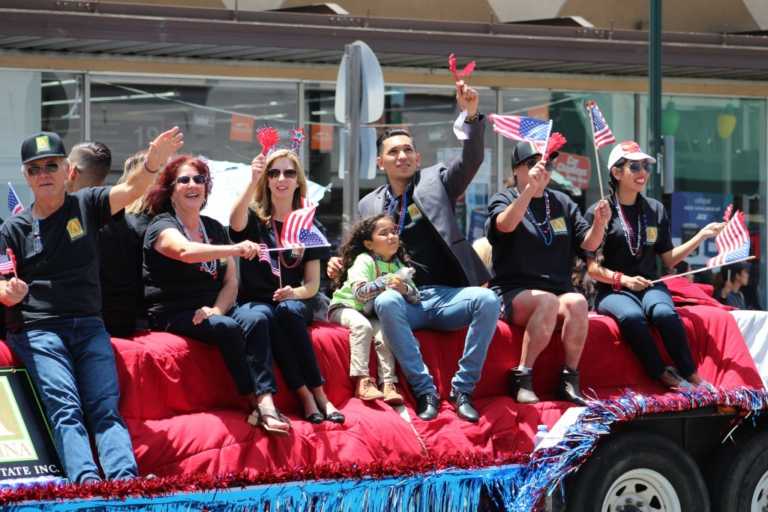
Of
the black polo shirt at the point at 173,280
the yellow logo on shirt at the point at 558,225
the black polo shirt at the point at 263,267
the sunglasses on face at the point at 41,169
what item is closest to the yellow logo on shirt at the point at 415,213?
the black polo shirt at the point at 263,267

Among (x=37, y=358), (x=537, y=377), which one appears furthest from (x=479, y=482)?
(x=37, y=358)

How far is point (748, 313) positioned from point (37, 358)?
14.6 feet

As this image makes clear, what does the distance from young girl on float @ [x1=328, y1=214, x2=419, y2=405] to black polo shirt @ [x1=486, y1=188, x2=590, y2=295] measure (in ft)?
2.16

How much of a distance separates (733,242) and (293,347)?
3.10m

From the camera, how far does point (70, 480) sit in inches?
231

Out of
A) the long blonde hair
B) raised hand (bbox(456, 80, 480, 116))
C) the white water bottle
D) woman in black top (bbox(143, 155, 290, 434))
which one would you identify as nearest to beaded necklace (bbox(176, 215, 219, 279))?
woman in black top (bbox(143, 155, 290, 434))

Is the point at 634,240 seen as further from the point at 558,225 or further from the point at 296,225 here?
the point at 296,225

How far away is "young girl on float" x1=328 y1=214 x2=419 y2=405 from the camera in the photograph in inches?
282

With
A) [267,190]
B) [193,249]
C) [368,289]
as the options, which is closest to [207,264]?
[193,249]

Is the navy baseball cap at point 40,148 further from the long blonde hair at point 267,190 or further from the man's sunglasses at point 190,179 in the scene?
the long blonde hair at point 267,190

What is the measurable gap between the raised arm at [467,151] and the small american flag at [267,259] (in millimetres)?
1171

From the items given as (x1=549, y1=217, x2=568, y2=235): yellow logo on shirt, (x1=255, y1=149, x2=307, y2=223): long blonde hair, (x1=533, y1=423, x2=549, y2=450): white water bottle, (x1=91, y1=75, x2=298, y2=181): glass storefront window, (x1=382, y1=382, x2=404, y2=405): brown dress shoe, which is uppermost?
(x1=91, y1=75, x2=298, y2=181): glass storefront window

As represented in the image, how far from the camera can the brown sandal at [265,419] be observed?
6547 millimetres

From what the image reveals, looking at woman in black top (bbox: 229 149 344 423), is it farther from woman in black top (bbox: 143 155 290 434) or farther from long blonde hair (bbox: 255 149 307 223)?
woman in black top (bbox: 143 155 290 434)
